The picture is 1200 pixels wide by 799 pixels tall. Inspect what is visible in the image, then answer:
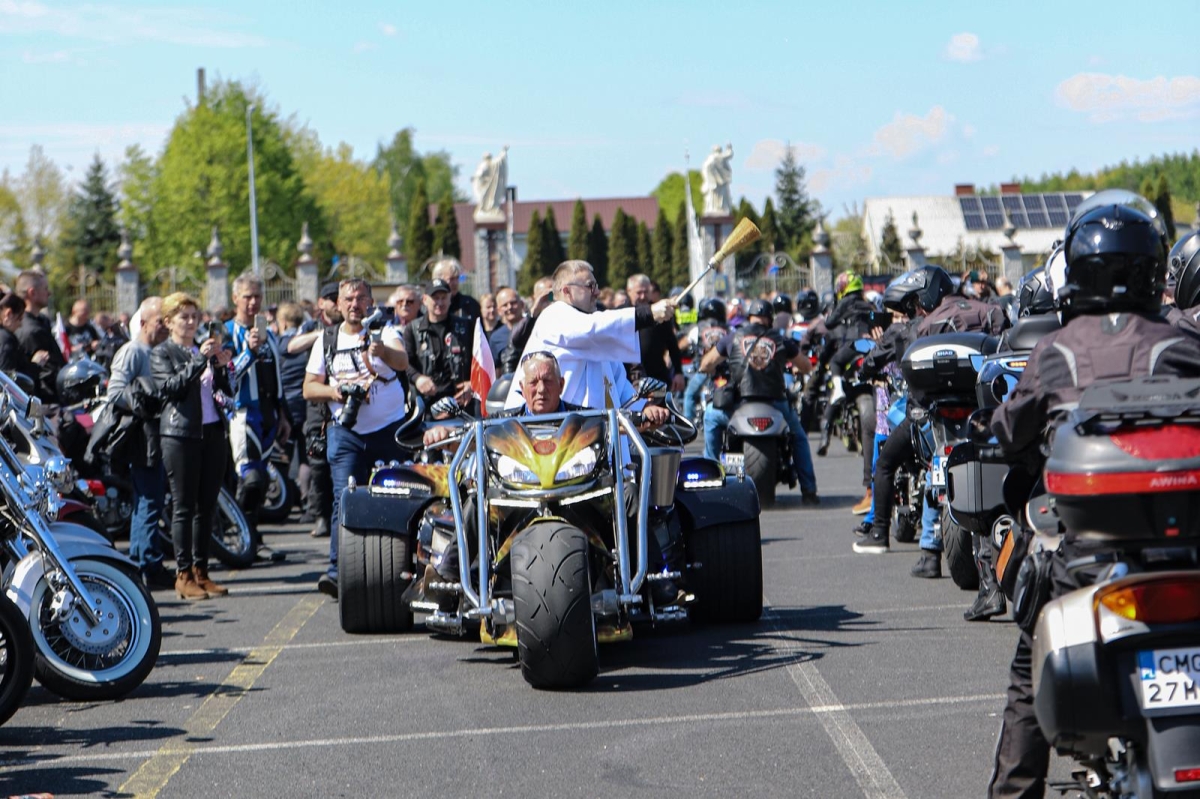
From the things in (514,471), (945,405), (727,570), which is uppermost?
(945,405)

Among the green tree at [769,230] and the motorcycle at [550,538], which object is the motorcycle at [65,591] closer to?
the motorcycle at [550,538]

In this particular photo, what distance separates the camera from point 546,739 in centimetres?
614

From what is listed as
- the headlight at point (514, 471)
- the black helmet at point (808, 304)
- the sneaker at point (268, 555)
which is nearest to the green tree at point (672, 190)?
the black helmet at point (808, 304)

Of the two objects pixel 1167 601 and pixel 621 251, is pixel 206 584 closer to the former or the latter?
pixel 1167 601

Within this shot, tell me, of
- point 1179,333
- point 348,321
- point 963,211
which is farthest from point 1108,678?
point 963,211

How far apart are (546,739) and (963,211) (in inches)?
3244

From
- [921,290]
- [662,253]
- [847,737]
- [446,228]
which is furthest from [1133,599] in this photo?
[662,253]

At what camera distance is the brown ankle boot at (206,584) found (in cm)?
1055

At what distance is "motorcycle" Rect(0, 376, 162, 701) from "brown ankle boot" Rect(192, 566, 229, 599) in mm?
3027

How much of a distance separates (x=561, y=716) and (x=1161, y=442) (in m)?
3.35

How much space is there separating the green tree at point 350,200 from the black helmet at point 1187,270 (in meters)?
90.5

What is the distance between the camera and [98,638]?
288 inches

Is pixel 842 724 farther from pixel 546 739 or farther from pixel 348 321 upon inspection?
pixel 348 321

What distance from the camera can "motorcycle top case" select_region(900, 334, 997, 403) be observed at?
24.5ft
